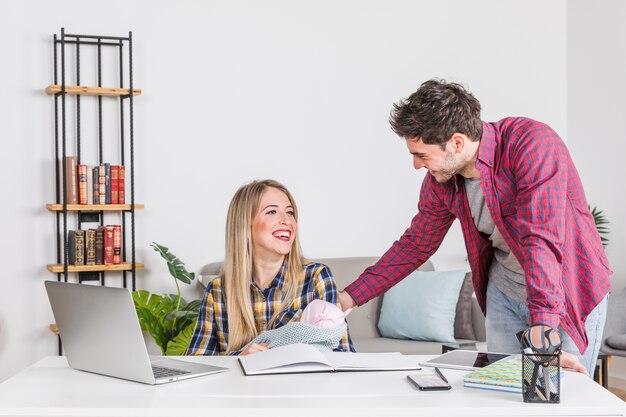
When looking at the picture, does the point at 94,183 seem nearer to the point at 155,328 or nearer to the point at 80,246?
the point at 80,246

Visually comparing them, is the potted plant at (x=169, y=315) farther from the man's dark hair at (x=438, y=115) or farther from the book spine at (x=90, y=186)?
the man's dark hair at (x=438, y=115)

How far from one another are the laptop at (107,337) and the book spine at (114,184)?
8.27 feet

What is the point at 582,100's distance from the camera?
18.1 feet

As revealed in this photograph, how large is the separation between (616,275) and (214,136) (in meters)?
2.65

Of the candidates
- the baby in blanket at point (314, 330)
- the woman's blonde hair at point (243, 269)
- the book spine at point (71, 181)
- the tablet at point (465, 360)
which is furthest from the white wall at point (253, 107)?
the tablet at point (465, 360)

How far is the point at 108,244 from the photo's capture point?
4.43m

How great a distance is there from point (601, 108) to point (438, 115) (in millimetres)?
3739

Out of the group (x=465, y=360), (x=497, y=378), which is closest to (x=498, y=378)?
(x=497, y=378)

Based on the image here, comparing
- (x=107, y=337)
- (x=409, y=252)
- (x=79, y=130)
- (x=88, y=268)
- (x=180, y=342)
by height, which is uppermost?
(x=79, y=130)

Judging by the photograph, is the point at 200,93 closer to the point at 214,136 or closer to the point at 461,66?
the point at 214,136

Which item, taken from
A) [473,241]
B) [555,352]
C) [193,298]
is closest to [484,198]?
[473,241]

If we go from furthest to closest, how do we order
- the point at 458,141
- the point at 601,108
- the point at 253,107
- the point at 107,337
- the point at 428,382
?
the point at 601,108 → the point at 253,107 → the point at 458,141 → the point at 107,337 → the point at 428,382

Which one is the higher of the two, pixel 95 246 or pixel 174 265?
pixel 95 246

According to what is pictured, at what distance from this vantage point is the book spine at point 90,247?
4.38m
